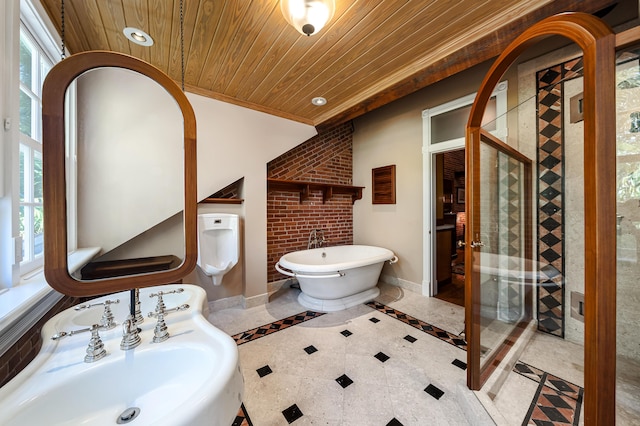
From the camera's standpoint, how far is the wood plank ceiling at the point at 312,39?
4.66 ft

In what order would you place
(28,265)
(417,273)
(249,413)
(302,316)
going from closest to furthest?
(28,265), (249,413), (302,316), (417,273)

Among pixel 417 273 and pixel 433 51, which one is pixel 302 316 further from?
pixel 433 51

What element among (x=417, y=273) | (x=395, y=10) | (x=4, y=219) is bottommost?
(x=417, y=273)

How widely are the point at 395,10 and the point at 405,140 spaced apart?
1.99m

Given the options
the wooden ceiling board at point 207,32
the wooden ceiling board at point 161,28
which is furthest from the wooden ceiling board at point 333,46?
the wooden ceiling board at point 161,28

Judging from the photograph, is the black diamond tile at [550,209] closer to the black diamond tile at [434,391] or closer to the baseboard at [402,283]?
the baseboard at [402,283]

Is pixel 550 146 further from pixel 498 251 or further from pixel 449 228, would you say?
pixel 449 228

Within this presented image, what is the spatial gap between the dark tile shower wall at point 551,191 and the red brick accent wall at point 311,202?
98.5 inches

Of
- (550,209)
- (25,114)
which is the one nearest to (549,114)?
(550,209)

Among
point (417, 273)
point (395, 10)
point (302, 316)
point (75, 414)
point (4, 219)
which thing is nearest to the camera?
point (75, 414)

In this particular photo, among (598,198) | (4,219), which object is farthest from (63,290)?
(598,198)

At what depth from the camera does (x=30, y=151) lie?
1259mm

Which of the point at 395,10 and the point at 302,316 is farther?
the point at 302,316

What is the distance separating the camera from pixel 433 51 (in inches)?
73.4
